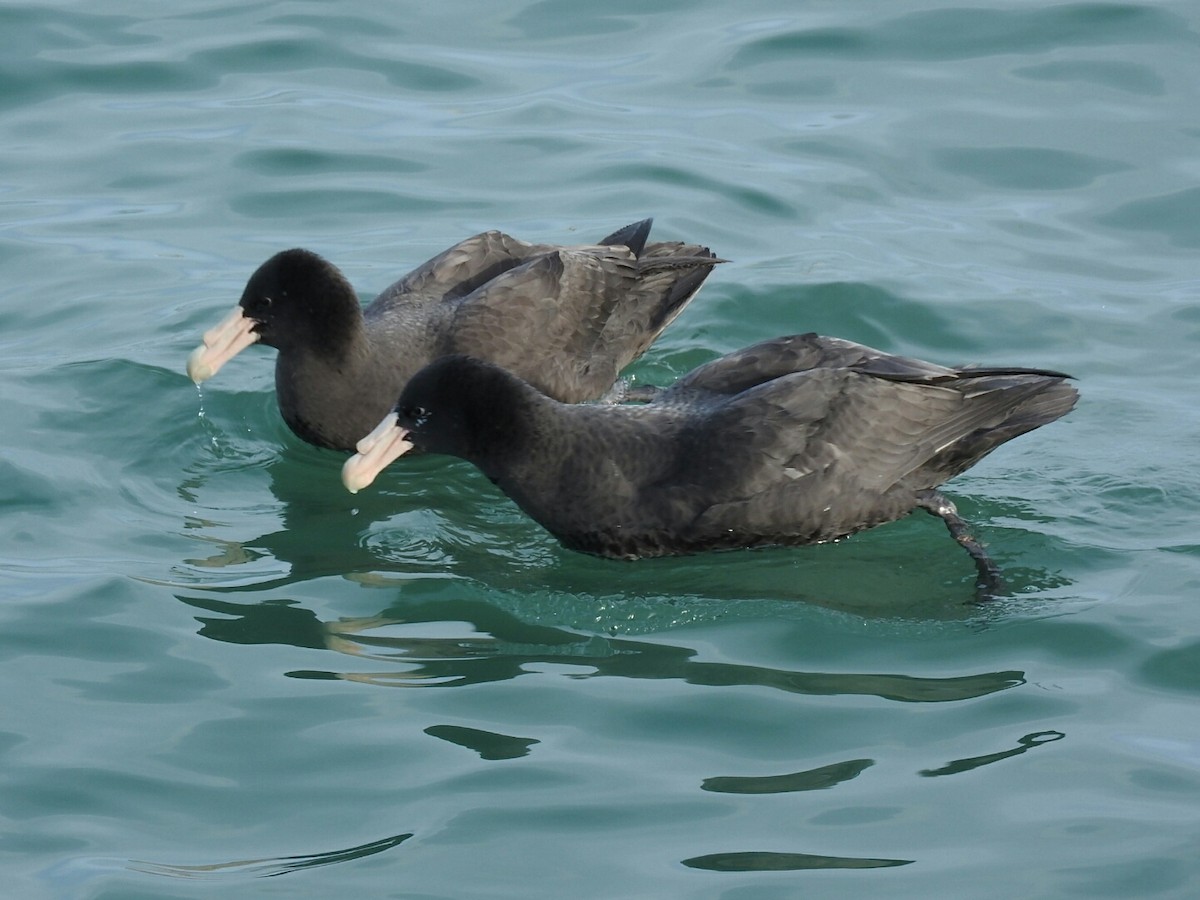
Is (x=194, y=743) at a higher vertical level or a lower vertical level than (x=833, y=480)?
lower

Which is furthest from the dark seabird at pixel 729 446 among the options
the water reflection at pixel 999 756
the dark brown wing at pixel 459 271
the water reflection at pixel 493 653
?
the dark brown wing at pixel 459 271

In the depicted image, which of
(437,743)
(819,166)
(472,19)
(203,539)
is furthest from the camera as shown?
(472,19)

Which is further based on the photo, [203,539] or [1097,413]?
[1097,413]

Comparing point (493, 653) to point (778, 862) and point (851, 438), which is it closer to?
point (778, 862)

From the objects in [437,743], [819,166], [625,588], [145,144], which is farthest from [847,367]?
[145,144]

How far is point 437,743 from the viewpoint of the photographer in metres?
6.61

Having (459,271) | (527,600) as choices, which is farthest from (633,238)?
(527,600)

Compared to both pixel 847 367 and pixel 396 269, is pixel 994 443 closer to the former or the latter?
pixel 847 367

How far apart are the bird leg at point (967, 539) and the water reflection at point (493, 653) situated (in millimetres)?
810

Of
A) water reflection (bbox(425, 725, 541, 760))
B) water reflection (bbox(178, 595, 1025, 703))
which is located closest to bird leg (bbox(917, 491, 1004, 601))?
water reflection (bbox(178, 595, 1025, 703))

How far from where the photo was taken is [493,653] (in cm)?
726

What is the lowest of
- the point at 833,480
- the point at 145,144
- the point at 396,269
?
the point at 833,480

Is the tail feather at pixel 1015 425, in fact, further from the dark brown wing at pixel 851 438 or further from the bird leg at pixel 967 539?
the bird leg at pixel 967 539

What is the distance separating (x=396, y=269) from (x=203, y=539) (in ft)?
11.6
